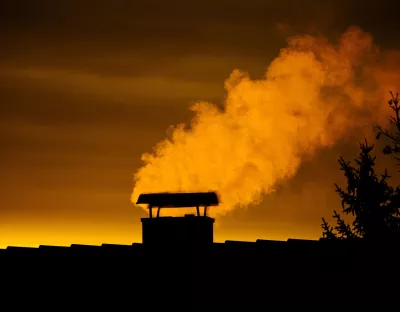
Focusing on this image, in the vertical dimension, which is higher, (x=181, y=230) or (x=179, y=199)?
(x=179, y=199)

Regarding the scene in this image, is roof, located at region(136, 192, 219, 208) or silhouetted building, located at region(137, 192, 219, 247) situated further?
roof, located at region(136, 192, 219, 208)

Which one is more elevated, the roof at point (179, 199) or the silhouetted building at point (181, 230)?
the roof at point (179, 199)

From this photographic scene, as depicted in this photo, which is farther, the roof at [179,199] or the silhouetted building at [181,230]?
the roof at [179,199]

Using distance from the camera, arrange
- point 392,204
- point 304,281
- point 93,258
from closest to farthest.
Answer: point 304,281, point 93,258, point 392,204

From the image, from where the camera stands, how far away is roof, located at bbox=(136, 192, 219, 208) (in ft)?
61.8

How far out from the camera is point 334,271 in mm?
18031

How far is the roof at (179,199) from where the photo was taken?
18844mm

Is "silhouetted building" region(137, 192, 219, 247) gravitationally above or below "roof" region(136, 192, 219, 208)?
below

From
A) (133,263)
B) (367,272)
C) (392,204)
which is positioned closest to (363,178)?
(392,204)

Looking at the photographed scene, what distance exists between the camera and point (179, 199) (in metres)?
19.1

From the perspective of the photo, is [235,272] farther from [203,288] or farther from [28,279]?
[28,279]

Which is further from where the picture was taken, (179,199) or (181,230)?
(179,199)

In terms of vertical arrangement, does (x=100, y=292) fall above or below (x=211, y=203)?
below

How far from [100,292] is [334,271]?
540 cm
